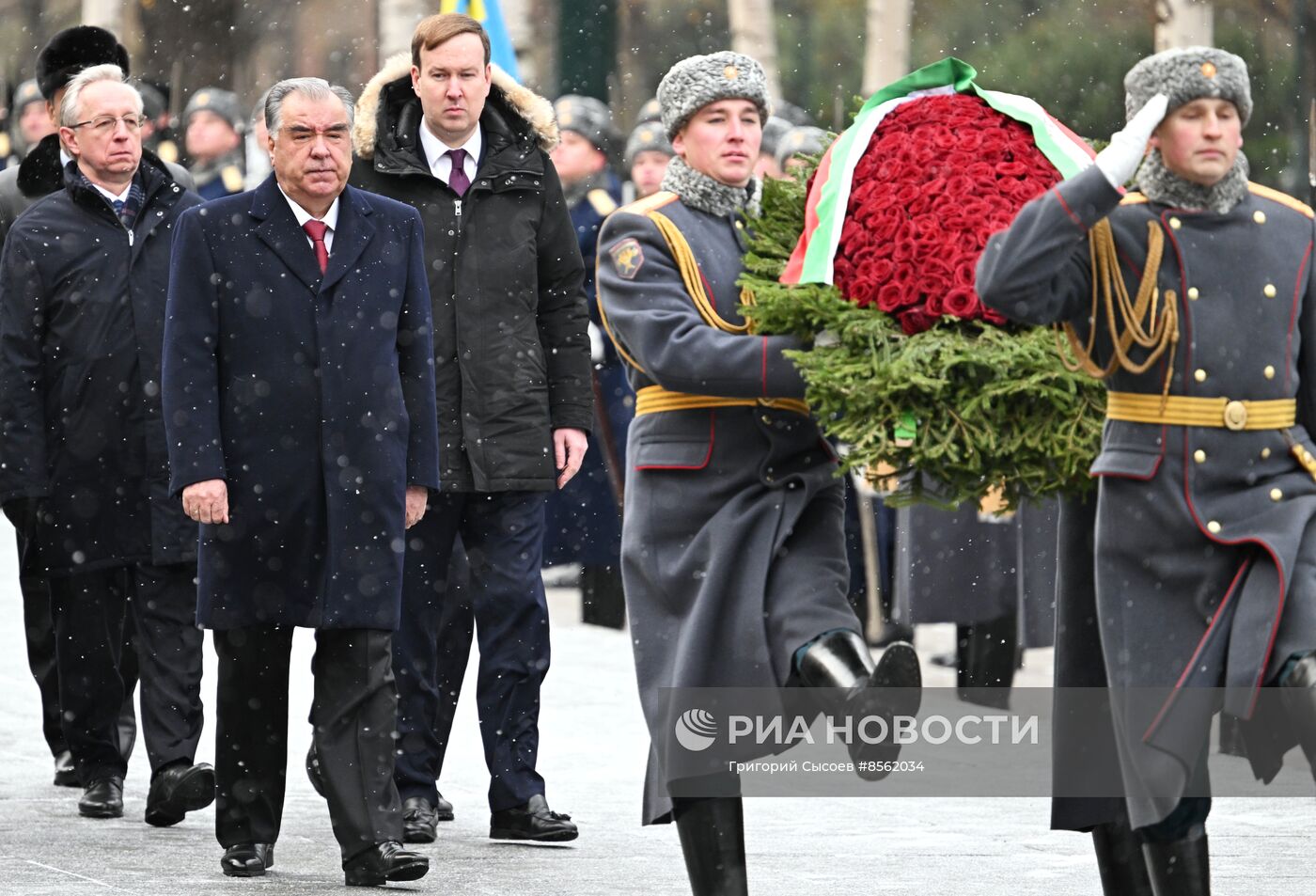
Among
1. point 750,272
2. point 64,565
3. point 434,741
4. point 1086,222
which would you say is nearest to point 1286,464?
point 1086,222

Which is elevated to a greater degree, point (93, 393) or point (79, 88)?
point (79, 88)

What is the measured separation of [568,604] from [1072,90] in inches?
560

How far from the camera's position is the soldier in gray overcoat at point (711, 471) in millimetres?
6816

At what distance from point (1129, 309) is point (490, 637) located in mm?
2952

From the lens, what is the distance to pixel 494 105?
891 centimetres

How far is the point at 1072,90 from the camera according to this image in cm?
2886

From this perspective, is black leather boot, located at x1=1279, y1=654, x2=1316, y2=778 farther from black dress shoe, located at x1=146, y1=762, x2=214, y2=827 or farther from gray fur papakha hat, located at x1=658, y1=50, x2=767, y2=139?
black dress shoe, located at x1=146, y1=762, x2=214, y2=827

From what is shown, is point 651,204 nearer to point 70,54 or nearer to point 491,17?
point 70,54

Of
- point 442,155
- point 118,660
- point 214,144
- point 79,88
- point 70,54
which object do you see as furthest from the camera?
point 214,144

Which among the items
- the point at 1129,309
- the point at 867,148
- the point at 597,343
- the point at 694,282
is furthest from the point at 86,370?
the point at 597,343

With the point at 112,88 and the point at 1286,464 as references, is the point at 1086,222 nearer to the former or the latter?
the point at 1286,464

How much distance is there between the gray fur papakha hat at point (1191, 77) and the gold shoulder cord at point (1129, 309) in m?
0.29

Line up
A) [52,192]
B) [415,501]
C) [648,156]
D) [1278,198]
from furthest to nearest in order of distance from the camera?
[648,156] < [52,192] < [415,501] < [1278,198]

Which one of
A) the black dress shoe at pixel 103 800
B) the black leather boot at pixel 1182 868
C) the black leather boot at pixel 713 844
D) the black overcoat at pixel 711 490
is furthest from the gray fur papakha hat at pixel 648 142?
the black leather boot at pixel 1182 868
